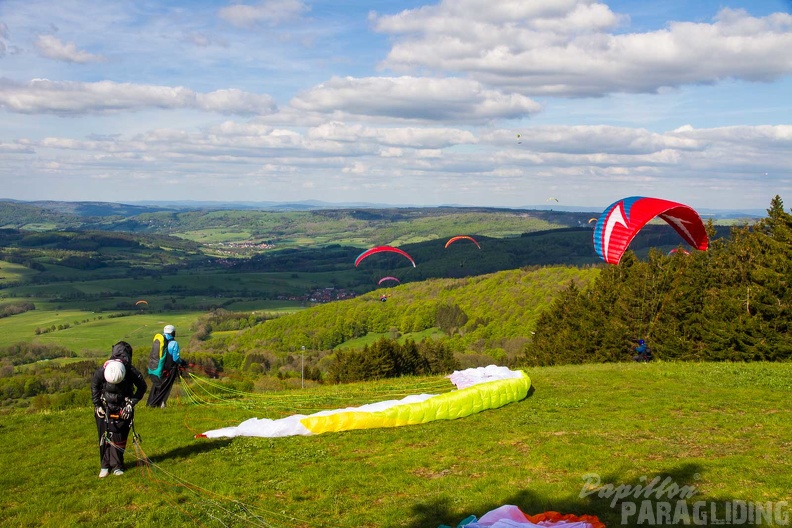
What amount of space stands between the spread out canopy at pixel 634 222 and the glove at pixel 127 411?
17850 millimetres

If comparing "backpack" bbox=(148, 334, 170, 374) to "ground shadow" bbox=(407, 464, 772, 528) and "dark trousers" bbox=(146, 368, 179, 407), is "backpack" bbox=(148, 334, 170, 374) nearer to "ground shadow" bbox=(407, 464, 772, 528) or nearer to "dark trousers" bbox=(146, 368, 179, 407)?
"dark trousers" bbox=(146, 368, 179, 407)

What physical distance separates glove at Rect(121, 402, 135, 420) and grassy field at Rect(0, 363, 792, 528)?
1.11m

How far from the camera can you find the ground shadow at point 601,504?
886 cm

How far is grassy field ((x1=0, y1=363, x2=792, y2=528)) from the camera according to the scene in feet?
31.3

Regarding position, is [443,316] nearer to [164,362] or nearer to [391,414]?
[164,362]

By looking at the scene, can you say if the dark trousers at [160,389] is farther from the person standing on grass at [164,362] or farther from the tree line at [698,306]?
the tree line at [698,306]

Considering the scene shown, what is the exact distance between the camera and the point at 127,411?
11.8 meters

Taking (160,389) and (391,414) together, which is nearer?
(391,414)

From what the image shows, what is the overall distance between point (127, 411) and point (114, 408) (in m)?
0.25

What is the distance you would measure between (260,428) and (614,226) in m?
16.3

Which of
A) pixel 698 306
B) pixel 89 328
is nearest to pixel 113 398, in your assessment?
pixel 698 306

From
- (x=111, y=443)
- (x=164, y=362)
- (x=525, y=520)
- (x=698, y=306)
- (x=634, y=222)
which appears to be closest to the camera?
(x=525, y=520)

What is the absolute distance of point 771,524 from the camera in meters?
8.26

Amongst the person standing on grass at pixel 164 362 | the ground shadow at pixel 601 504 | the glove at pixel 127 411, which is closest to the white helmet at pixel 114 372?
the glove at pixel 127 411
